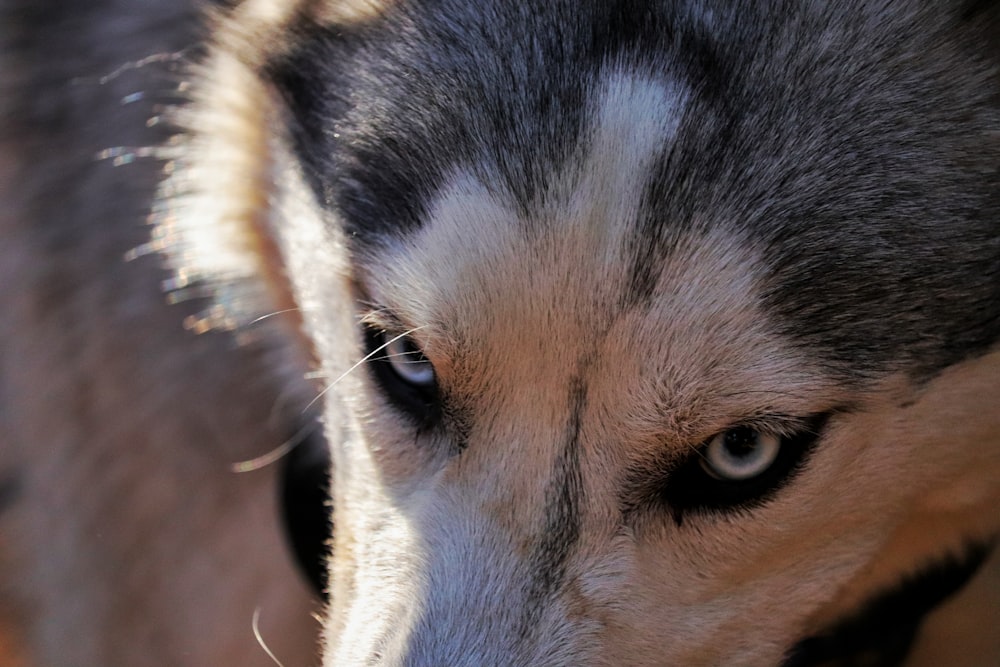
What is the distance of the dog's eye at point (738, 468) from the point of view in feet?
4.65

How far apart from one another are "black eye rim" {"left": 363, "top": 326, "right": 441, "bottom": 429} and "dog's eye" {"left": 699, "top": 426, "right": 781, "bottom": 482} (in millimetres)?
393

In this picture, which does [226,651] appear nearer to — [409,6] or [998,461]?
[409,6]

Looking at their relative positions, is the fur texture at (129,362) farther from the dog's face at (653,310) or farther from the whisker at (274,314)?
the dog's face at (653,310)

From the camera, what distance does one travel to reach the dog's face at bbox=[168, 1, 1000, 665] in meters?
1.37

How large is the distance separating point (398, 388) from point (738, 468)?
515 mm

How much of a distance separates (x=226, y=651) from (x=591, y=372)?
118cm

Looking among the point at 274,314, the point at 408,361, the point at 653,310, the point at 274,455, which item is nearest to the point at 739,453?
the point at 653,310

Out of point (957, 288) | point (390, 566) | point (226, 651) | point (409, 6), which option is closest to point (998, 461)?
point (957, 288)

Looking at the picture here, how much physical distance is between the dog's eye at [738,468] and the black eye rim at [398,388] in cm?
36

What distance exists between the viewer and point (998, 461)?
1707 mm

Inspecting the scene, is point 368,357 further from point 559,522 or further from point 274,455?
point 274,455

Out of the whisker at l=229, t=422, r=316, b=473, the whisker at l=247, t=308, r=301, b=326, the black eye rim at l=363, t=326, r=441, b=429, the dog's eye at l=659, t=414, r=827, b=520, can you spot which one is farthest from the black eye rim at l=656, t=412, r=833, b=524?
the whisker at l=229, t=422, r=316, b=473

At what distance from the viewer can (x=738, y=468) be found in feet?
4.72

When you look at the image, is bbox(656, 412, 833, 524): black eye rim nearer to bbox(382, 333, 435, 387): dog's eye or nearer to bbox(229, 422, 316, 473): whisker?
bbox(382, 333, 435, 387): dog's eye
